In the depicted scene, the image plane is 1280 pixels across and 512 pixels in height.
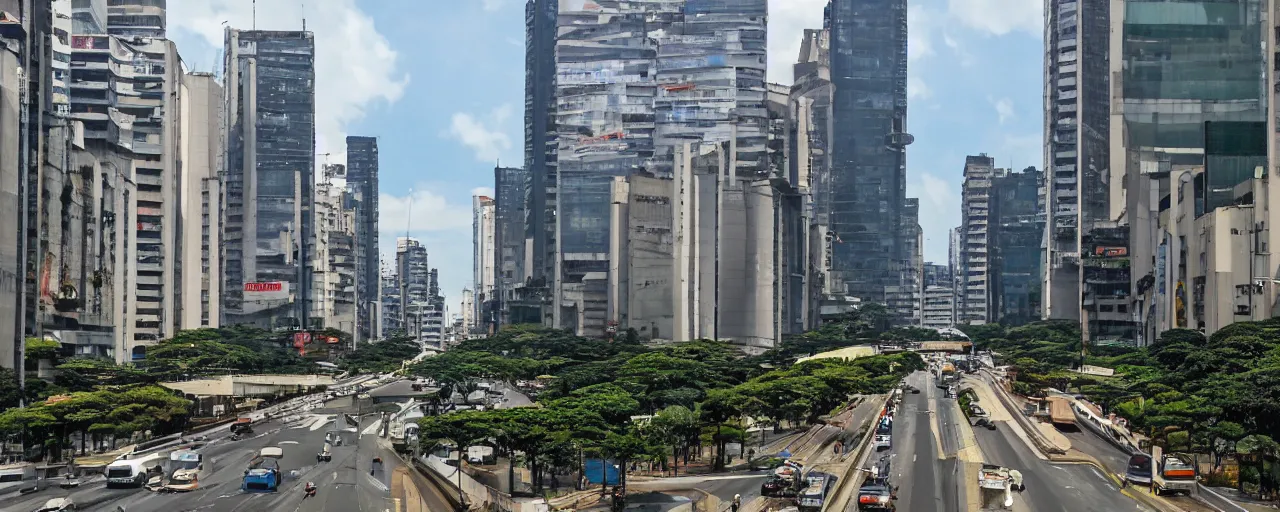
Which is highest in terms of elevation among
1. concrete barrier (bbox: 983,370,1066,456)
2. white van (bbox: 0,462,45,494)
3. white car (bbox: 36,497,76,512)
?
white car (bbox: 36,497,76,512)

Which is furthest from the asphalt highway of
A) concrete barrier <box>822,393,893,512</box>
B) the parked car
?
the parked car

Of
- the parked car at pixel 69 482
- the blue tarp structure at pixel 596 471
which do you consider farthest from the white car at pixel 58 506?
the blue tarp structure at pixel 596 471

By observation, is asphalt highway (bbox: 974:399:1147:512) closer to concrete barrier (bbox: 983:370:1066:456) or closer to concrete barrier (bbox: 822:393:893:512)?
concrete barrier (bbox: 983:370:1066:456)

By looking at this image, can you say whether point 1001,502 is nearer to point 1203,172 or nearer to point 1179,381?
point 1179,381

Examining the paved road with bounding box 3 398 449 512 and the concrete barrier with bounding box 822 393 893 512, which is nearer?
the concrete barrier with bounding box 822 393 893 512

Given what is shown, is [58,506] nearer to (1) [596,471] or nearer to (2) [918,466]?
(1) [596,471]

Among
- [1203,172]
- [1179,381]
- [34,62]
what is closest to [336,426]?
[34,62]

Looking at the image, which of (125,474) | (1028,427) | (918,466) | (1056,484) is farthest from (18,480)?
(1028,427)

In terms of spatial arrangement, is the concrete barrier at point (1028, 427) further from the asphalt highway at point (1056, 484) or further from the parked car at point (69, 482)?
the parked car at point (69, 482)
